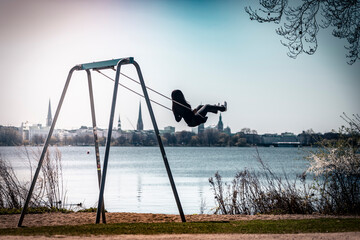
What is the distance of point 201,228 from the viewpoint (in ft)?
33.3

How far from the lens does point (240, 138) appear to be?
11088 cm

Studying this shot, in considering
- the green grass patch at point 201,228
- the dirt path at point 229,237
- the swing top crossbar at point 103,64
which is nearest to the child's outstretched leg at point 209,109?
the swing top crossbar at point 103,64

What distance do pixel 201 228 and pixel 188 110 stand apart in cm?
278

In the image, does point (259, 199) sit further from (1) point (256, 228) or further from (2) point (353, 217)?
(1) point (256, 228)

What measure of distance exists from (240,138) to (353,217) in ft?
326

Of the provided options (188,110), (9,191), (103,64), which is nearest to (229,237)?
(188,110)

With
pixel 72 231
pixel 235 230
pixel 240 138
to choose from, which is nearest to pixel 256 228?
pixel 235 230

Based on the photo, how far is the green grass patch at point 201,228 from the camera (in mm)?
9641

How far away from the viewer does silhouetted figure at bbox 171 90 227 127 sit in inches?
446

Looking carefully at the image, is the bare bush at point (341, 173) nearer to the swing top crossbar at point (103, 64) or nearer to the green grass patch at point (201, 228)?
the green grass patch at point (201, 228)

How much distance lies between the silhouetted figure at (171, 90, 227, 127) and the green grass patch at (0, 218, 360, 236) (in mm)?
2368

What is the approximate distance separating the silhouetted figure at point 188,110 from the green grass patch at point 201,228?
2.37 meters

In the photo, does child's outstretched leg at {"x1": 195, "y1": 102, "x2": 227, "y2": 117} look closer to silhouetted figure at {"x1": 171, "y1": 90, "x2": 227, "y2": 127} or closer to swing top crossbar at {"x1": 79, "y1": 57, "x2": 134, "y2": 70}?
silhouetted figure at {"x1": 171, "y1": 90, "x2": 227, "y2": 127}

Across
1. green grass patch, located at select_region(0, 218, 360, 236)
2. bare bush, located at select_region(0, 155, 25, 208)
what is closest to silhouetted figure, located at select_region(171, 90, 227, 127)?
green grass patch, located at select_region(0, 218, 360, 236)
